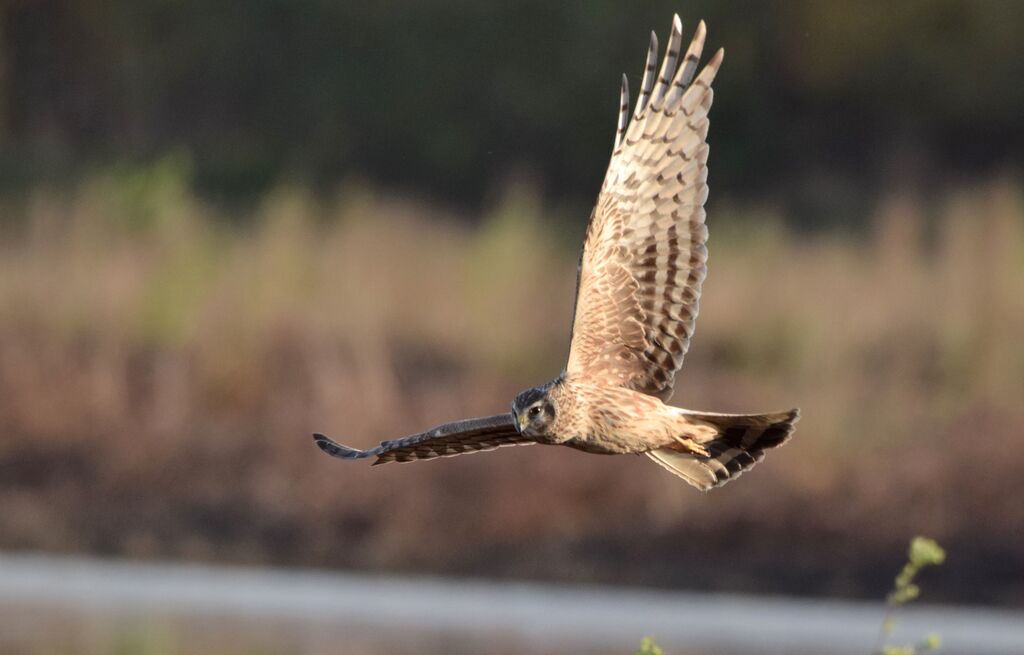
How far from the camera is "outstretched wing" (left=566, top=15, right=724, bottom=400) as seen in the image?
21.9 feet

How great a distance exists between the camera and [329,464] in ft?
45.8

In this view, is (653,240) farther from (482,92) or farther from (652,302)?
(482,92)

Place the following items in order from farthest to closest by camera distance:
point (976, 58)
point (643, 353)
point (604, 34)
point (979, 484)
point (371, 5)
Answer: point (371, 5) < point (604, 34) < point (976, 58) < point (979, 484) < point (643, 353)

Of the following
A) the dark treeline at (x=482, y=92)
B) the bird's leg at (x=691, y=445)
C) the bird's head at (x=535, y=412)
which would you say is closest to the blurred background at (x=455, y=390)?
the dark treeline at (x=482, y=92)

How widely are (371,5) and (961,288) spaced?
51.7 ft

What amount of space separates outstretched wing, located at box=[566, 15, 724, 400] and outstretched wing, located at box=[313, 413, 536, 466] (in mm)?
346

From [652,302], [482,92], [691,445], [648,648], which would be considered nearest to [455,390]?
[652,302]

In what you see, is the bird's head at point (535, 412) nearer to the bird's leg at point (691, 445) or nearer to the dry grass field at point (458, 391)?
the bird's leg at point (691, 445)

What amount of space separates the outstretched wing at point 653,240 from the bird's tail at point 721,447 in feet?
0.74

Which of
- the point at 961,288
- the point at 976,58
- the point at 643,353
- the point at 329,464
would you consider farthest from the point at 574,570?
the point at 976,58

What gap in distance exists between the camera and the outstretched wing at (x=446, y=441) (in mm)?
6426

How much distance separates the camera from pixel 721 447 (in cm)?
675

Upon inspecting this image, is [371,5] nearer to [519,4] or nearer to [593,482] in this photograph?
[519,4]

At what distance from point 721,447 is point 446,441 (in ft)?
2.67
